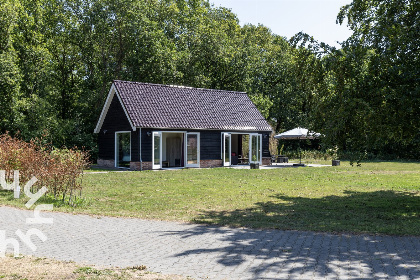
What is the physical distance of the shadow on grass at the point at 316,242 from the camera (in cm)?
555

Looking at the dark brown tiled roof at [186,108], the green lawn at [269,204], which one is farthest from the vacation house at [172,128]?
the green lawn at [269,204]

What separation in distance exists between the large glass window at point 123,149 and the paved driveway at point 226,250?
667 inches

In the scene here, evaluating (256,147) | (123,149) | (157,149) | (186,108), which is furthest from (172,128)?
(256,147)

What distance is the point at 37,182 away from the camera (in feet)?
38.3

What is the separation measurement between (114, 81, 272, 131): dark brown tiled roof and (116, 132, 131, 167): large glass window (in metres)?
2.00

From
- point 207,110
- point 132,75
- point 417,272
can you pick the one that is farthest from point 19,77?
point 417,272

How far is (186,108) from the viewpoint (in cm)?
2756

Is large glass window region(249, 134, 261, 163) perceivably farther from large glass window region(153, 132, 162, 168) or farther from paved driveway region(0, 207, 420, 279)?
paved driveway region(0, 207, 420, 279)

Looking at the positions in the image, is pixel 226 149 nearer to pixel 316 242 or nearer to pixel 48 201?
pixel 48 201

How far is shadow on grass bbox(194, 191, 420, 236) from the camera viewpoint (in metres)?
8.31

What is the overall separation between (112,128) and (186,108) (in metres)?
5.18

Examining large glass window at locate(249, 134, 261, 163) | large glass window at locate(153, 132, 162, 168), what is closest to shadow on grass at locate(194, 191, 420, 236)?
large glass window at locate(153, 132, 162, 168)

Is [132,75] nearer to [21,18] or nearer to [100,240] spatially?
[21,18]

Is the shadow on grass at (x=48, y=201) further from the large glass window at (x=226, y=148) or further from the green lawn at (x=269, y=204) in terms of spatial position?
the large glass window at (x=226, y=148)
